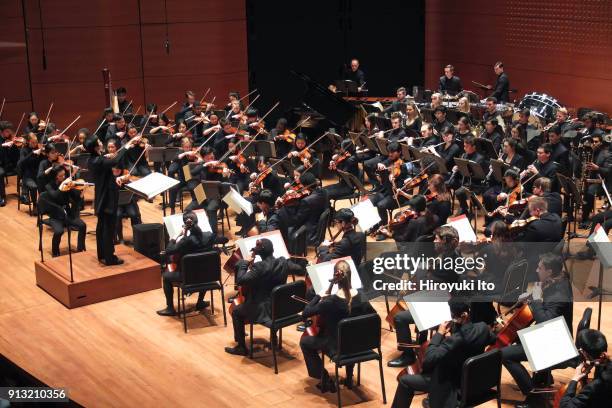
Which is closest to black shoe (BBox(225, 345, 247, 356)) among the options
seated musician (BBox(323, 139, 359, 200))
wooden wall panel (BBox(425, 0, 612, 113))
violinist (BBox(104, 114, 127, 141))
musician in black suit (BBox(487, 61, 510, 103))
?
seated musician (BBox(323, 139, 359, 200))

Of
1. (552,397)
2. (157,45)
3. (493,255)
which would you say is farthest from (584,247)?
(157,45)

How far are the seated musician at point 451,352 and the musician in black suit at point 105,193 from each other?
4.80 meters

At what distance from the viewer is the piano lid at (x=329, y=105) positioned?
15.3 m

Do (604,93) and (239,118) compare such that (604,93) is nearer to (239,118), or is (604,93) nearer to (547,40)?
(547,40)

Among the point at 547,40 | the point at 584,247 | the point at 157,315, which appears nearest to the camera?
the point at 157,315

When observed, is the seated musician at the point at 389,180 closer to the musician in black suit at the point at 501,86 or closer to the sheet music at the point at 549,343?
the sheet music at the point at 549,343

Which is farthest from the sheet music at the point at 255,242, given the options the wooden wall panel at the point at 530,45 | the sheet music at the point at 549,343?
the wooden wall panel at the point at 530,45

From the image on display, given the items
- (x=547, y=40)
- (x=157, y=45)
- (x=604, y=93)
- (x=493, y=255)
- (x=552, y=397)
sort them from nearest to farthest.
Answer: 1. (x=552, y=397)
2. (x=493, y=255)
3. (x=604, y=93)
4. (x=547, y=40)
5. (x=157, y=45)

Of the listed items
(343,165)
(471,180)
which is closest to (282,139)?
(343,165)

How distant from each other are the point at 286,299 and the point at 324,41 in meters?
12.5

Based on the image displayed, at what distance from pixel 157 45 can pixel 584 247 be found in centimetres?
1116

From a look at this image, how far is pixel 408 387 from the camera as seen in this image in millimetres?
6797

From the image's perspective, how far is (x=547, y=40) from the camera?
57.7ft

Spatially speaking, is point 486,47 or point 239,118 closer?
point 239,118
